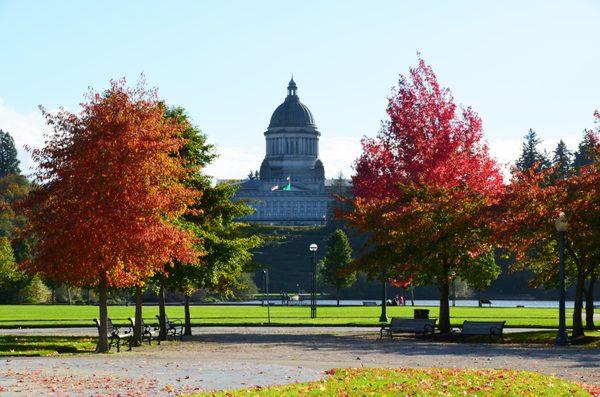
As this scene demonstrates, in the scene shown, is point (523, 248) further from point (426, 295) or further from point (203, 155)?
point (426, 295)

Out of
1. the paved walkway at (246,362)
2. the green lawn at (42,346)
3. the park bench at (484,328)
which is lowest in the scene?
the paved walkway at (246,362)

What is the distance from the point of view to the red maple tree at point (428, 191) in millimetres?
45250

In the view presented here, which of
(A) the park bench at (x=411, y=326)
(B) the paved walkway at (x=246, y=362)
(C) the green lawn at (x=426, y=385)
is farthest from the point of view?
(A) the park bench at (x=411, y=326)

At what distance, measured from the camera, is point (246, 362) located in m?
29.3

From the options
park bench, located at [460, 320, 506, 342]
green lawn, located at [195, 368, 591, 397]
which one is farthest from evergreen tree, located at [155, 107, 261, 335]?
green lawn, located at [195, 368, 591, 397]

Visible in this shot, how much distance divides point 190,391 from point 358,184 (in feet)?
120

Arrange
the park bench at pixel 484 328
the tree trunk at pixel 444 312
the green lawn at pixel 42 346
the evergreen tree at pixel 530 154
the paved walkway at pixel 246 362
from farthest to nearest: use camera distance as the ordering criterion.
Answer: the evergreen tree at pixel 530 154, the tree trunk at pixel 444 312, the park bench at pixel 484 328, the green lawn at pixel 42 346, the paved walkway at pixel 246 362

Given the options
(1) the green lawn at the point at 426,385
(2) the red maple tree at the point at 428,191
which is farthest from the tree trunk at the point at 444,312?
(1) the green lawn at the point at 426,385

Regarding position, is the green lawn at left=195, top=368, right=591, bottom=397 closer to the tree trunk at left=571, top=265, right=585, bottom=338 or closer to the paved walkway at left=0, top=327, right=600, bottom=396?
the paved walkway at left=0, top=327, right=600, bottom=396

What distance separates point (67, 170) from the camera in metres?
35.3

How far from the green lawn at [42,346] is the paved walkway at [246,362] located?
171 cm

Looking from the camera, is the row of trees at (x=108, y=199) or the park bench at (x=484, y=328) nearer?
the row of trees at (x=108, y=199)

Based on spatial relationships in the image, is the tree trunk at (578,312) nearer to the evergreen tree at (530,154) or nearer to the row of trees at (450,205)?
the row of trees at (450,205)

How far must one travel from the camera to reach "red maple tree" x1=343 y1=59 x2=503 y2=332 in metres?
45.2
